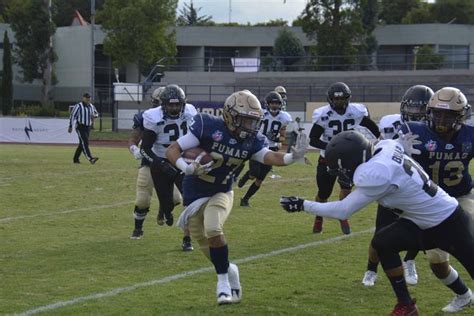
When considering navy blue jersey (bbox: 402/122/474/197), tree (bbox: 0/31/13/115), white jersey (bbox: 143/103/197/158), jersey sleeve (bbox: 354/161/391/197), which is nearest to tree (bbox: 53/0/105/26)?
tree (bbox: 0/31/13/115)

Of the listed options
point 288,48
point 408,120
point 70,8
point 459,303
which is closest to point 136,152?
point 408,120

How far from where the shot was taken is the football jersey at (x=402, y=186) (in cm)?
466

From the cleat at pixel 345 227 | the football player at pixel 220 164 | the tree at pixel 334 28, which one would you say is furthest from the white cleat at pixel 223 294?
the tree at pixel 334 28

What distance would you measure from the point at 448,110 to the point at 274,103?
21.3 feet

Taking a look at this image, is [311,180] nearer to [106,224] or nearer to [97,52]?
[106,224]

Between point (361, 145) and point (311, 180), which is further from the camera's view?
point (311, 180)

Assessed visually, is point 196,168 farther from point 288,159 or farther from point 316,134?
point 316,134

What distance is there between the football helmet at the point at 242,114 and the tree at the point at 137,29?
1412 inches

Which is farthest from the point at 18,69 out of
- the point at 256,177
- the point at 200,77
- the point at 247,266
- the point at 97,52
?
the point at 247,266

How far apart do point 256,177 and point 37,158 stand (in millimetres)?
10150

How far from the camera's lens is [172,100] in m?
8.10

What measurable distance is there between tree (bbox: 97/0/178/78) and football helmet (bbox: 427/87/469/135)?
119 feet

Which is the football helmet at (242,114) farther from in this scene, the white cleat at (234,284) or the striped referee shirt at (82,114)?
the striped referee shirt at (82,114)

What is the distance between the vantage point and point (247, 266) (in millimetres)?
7035
